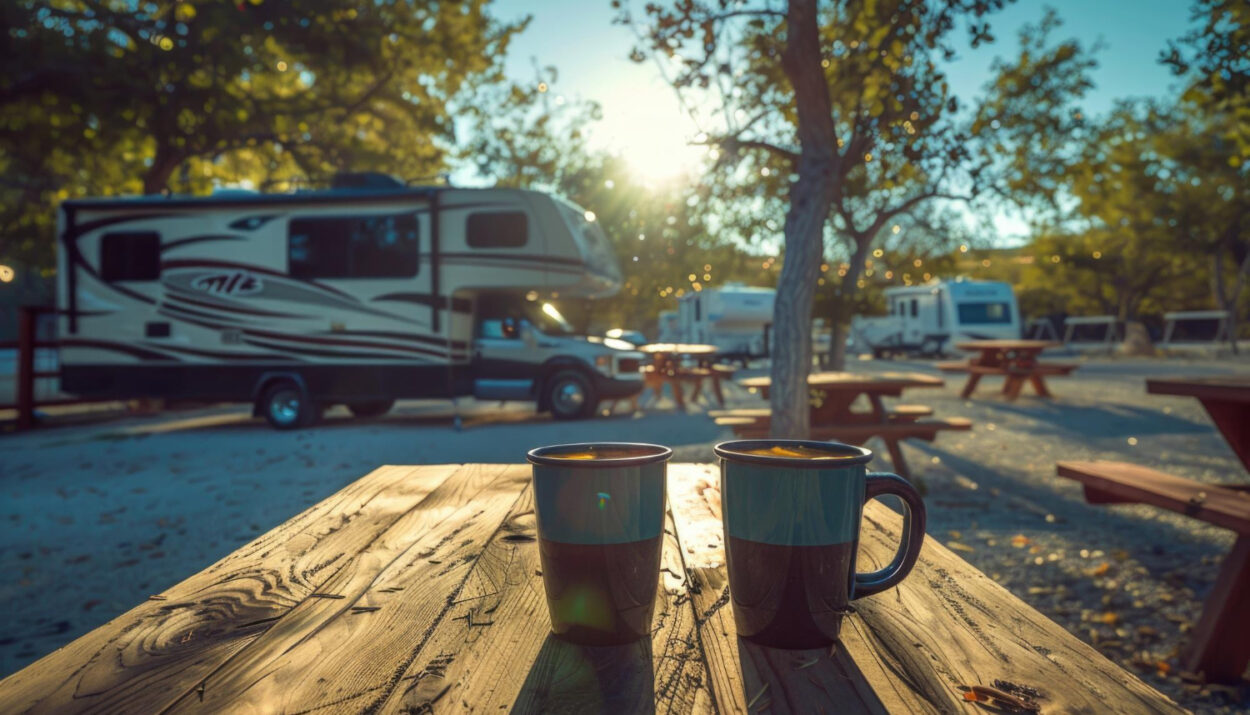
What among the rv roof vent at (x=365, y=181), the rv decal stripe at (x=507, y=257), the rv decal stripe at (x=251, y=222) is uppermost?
the rv roof vent at (x=365, y=181)

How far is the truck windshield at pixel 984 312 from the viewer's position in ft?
84.0

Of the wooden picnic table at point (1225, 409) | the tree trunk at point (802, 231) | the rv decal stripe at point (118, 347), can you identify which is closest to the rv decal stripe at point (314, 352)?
the rv decal stripe at point (118, 347)

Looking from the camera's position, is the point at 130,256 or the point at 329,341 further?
the point at 130,256

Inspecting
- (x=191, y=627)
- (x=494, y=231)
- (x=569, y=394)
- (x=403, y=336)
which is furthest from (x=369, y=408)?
(x=191, y=627)

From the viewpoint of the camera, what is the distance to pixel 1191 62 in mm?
4344

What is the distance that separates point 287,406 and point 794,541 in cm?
1088

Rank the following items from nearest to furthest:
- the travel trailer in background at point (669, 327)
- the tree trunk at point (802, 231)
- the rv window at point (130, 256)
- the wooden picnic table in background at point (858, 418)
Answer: the tree trunk at point (802, 231) → the wooden picnic table in background at point (858, 418) → the rv window at point (130, 256) → the travel trailer in background at point (669, 327)

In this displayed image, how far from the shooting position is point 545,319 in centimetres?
1097

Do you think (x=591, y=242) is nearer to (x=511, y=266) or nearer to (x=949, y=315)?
(x=511, y=266)

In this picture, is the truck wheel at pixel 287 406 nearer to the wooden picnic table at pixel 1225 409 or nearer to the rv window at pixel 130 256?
the rv window at pixel 130 256

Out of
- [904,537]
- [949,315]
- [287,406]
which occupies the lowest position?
[287,406]

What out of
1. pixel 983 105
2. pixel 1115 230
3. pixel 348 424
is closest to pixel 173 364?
pixel 348 424

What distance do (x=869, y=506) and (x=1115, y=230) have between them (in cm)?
3274

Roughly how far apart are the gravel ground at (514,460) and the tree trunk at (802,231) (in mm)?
1275
